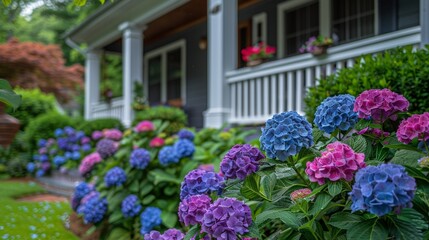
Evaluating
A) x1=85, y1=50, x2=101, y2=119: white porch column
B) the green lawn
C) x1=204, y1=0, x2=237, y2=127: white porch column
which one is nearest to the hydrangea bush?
the green lawn

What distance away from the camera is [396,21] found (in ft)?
21.2

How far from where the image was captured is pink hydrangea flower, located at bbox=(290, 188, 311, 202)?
6.24ft

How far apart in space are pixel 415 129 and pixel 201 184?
37.8 inches

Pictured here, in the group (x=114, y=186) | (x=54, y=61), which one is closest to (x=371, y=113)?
(x=114, y=186)

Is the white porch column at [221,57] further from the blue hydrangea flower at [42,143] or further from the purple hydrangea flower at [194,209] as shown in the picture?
the blue hydrangea flower at [42,143]

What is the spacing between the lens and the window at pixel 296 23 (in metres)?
8.16

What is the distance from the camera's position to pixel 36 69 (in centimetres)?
2038

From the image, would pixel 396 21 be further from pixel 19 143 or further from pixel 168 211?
pixel 19 143

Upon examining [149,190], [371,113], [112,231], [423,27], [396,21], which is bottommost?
[112,231]

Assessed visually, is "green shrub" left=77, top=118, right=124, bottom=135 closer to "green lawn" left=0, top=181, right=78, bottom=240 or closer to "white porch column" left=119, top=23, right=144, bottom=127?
"white porch column" left=119, top=23, right=144, bottom=127

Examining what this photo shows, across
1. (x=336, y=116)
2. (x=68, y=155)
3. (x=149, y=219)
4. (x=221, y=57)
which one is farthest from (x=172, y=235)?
(x=68, y=155)

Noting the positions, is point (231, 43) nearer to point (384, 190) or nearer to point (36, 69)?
point (384, 190)

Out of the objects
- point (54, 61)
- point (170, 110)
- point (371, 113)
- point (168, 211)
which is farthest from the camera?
point (54, 61)

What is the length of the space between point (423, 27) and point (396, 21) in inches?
96.1
